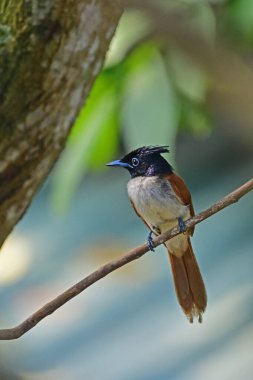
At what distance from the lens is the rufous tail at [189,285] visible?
268 centimetres

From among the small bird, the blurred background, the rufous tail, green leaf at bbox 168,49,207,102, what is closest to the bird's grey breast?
the small bird

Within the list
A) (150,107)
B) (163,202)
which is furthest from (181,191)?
(150,107)

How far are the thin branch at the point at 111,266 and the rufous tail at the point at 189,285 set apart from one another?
451 millimetres

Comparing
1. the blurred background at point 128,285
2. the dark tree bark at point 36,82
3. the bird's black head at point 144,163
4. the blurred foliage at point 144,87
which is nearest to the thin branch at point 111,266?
the dark tree bark at point 36,82

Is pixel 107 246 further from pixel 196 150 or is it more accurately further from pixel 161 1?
pixel 161 1

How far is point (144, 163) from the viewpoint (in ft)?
9.70

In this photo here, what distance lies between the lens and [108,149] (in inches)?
119

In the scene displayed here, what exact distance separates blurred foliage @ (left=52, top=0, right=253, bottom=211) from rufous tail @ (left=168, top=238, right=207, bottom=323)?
0.30 meters

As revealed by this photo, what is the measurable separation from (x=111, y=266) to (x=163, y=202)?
2.71 feet

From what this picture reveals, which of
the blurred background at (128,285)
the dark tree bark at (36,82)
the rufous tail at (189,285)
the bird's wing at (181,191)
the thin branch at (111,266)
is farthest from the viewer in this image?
the blurred background at (128,285)

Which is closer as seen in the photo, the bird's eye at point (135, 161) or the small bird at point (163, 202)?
the small bird at point (163, 202)

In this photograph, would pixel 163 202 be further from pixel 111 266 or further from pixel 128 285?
pixel 128 285

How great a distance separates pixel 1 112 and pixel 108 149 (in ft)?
1.79

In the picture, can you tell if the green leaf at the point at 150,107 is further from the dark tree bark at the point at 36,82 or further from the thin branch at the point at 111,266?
the thin branch at the point at 111,266
